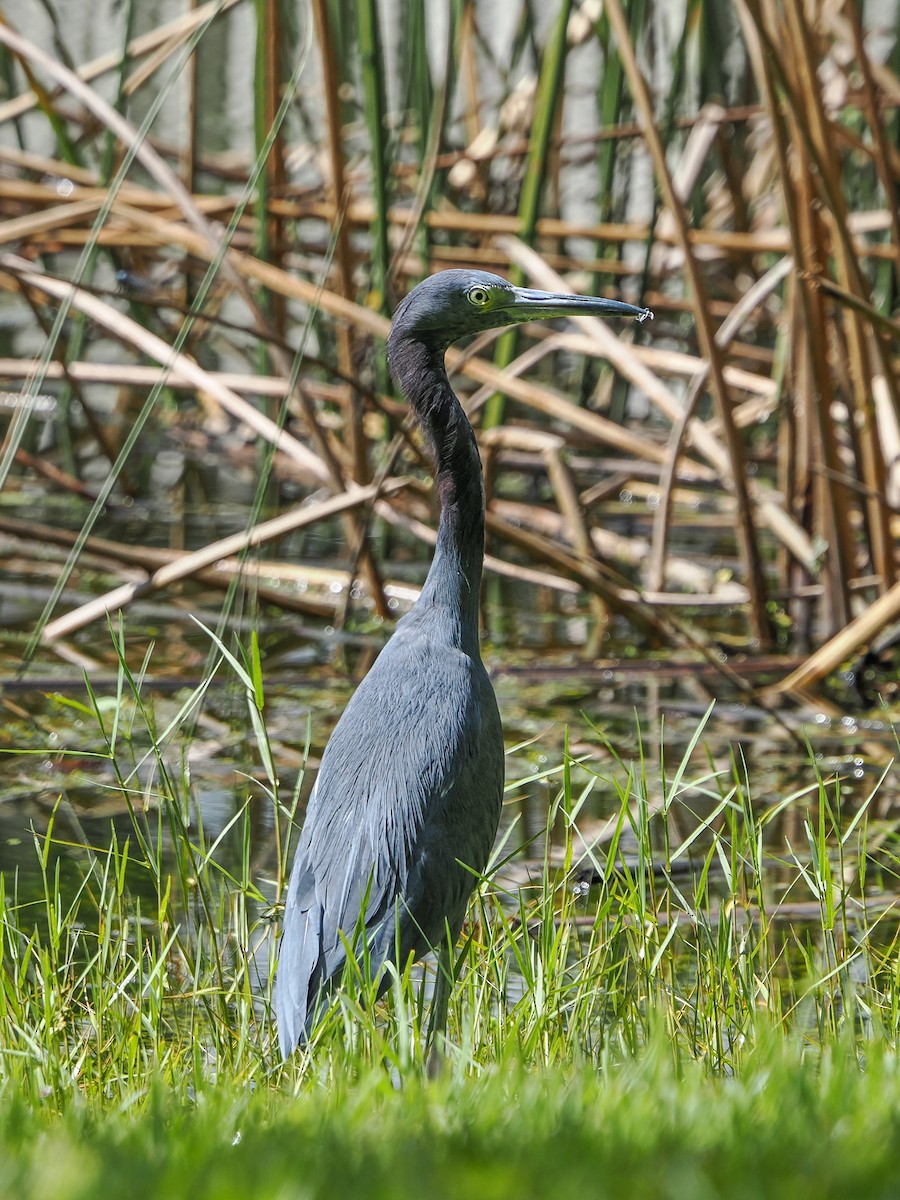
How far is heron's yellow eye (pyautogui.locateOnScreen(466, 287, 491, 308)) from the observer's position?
334cm

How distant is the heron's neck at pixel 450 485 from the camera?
128 inches

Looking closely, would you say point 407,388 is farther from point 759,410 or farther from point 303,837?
point 759,410

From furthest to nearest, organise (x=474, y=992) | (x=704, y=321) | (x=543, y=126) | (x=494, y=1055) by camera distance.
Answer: (x=543, y=126) < (x=704, y=321) < (x=474, y=992) < (x=494, y=1055)

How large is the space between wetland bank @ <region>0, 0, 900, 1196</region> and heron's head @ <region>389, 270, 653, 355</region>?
29.6 inches

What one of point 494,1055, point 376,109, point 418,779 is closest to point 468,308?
point 418,779

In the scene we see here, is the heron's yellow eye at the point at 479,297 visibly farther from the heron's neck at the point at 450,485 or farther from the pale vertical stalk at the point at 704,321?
the pale vertical stalk at the point at 704,321

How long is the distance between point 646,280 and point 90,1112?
196 inches

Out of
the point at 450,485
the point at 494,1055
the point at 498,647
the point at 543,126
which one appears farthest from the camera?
the point at 498,647

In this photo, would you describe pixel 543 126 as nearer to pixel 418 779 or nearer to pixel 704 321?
pixel 704 321

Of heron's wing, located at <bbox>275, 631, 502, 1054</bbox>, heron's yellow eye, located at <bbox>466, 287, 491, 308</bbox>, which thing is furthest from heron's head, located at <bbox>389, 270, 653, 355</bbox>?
heron's wing, located at <bbox>275, 631, 502, 1054</bbox>

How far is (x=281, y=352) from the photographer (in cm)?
529

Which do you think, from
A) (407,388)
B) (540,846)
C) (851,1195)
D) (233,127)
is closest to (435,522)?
(540,846)

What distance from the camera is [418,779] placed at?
9.79 feet

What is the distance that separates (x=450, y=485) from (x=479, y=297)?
0.41 meters
